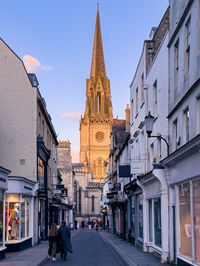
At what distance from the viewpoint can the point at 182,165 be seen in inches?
528

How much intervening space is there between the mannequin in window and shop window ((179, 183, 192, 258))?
10739mm

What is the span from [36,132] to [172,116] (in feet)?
45.7

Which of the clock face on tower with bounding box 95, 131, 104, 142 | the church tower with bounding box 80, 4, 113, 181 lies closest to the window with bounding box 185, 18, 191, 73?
the church tower with bounding box 80, 4, 113, 181

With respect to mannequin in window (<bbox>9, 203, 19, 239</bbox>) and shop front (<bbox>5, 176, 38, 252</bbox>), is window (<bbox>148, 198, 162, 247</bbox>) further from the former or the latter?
mannequin in window (<bbox>9, 203, 19, 239</bbox>)

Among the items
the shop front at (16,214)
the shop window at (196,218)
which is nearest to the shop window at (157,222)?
the shop window at (196,218)

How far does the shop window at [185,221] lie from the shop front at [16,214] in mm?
10224

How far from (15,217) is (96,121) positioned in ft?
352

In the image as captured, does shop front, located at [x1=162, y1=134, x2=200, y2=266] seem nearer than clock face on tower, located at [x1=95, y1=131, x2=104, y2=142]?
Yes

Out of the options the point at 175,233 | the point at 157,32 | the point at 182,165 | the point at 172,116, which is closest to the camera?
the point at 182,165

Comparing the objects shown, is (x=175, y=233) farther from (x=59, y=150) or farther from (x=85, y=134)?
(x=85, y=134)

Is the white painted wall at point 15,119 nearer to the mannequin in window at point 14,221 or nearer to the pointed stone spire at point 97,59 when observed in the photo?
the mannequin in window at point 14,221

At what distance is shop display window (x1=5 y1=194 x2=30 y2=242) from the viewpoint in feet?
72.6

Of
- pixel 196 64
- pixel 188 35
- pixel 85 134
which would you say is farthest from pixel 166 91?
pixel 85 134

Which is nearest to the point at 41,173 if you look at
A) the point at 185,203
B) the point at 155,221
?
the point at 155,221
